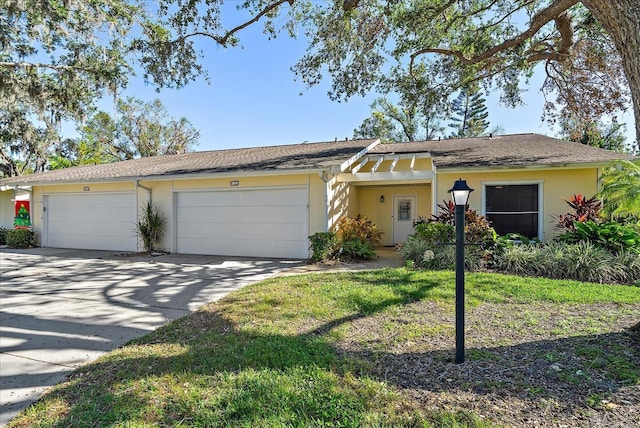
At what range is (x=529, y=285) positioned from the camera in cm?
620

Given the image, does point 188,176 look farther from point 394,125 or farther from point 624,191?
point 394,125

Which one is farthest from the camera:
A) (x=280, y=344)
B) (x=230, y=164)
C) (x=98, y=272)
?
(x=230, y=164)

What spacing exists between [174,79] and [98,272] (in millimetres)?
5816

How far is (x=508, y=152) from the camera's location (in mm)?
Answer: 10875

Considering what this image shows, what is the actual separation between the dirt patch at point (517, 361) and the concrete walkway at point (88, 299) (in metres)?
2.83

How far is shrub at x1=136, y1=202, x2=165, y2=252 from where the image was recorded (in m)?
11.5

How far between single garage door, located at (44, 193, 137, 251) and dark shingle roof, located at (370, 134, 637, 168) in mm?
9401

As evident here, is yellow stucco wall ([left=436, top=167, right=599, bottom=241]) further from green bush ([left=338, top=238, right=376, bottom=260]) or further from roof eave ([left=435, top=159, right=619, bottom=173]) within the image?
green bush ([left=338, top=238, right=376, bottom=260])

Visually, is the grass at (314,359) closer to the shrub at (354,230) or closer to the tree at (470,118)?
the shrub at (354,230)

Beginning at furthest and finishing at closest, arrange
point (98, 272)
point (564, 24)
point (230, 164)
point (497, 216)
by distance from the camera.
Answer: point (230, 164), point (497, 216), point (564, 24), point (98, 272)

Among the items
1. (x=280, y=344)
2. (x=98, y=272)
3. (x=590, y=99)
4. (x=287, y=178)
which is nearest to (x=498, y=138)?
(x=590, y=99)

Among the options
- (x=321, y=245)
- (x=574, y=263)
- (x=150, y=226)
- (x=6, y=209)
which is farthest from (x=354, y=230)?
(x=6, y=209)

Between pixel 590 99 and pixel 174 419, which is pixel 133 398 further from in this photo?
pixel 590 99

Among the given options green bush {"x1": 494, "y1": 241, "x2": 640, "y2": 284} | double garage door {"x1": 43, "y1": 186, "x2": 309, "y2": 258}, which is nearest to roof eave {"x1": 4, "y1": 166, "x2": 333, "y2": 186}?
double garage door {"x1": 43, "y1": 186, "x2": 309, "y2": 258}
